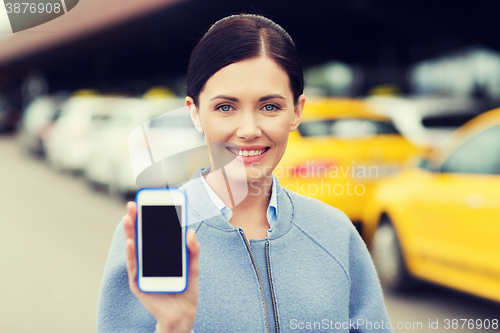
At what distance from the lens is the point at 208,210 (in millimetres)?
1736

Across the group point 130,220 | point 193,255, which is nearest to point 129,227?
point 130,220

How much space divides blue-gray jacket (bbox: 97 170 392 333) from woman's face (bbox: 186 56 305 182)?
0.16m

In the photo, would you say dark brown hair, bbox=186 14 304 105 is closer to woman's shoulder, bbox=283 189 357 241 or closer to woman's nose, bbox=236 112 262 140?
woman's nose, bbox=236 112 262 140

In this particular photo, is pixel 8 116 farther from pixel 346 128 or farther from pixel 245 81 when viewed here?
pixel 245 81

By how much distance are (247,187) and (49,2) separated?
1910 mm

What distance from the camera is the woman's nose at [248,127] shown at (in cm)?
163

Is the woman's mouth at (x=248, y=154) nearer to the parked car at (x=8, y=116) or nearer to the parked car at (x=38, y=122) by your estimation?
the parked car at (x=38, y=122)

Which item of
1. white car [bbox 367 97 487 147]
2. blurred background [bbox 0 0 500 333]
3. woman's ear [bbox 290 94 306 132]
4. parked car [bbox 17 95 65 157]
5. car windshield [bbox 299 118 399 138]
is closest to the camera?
woman's ear [bbox 290 94 306 132]

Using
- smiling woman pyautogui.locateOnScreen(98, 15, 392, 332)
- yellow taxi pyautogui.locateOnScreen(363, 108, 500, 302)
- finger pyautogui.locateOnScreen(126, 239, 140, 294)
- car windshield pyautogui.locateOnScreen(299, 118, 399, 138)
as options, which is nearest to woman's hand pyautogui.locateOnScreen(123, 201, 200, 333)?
finger pyautogui.locateOnScreen(126, 239, 140, 294)

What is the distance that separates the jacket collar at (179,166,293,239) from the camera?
1.71 metres

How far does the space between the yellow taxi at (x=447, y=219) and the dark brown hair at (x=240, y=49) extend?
9.94 ft

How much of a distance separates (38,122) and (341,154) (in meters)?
15.2

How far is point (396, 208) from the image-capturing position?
18.4 feet

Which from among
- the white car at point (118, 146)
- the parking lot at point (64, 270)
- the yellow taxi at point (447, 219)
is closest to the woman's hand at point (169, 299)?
the yellow taxi at point (447, 219)
